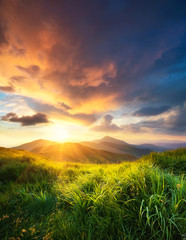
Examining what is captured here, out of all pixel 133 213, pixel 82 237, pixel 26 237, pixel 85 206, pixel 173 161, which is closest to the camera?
pixel 82 237

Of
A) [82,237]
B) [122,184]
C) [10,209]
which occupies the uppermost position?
[122,184]

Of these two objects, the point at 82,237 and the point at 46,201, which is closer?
the point at 82,237

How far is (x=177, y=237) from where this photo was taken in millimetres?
2600

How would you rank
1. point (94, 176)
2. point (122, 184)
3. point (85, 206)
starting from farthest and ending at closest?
point (94, 176) < point (122, 184) < point (85, 206)

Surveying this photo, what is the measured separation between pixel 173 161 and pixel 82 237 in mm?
6639

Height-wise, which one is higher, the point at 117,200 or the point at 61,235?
the point at 117,200

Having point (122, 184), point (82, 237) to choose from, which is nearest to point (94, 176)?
point (122, 184)

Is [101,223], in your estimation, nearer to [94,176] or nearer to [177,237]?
[177,237]

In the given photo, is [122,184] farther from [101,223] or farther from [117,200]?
[101,223]

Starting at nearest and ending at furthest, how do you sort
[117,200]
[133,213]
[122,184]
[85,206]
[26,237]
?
[26,237], [133,213], [117,200], [85,206], [122,184]

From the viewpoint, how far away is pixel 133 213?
3.01 meters

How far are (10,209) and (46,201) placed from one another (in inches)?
41.8

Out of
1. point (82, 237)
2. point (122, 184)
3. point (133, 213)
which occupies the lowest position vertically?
point (82, 237)

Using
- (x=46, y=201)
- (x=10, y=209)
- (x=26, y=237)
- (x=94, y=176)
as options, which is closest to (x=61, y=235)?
(x=26, y=237)
